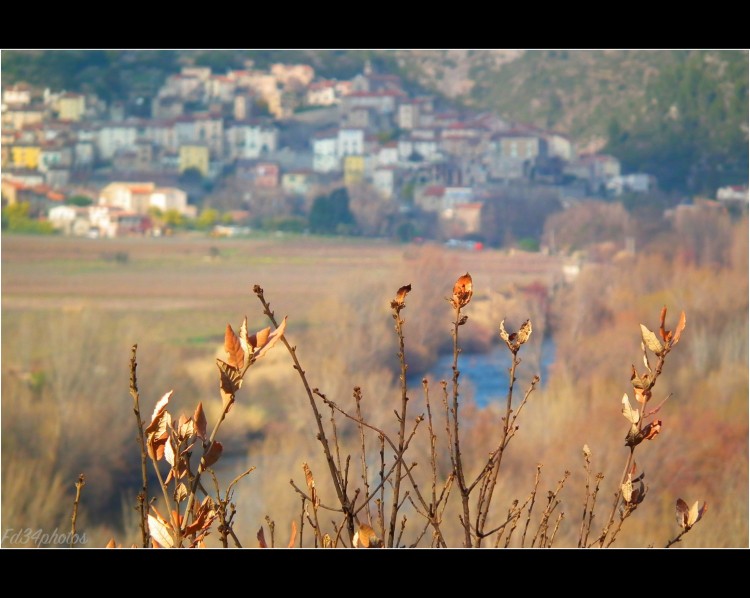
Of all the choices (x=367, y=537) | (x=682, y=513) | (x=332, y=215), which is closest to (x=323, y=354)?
(x=332, y=215)

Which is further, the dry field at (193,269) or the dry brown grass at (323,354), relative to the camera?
the dry field at (193,269)

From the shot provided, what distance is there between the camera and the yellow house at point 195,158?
12.6 metres

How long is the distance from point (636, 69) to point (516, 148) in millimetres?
2120

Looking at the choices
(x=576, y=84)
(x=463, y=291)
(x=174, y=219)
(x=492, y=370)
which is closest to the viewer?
(x=463, y=291)

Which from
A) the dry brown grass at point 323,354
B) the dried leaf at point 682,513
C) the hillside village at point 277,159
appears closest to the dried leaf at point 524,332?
the dried leaf at point 682,513

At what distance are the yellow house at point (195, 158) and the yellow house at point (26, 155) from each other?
1670 millimetres

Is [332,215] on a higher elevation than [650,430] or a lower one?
lower

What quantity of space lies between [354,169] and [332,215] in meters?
0.76

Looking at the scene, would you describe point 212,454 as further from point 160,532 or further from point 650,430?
point 650,430

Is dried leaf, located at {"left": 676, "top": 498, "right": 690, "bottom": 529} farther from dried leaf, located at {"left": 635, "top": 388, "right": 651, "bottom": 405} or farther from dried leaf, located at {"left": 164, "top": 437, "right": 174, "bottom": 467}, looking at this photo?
dried leaf, located at {"left": 164, "top": 437, "right": 174, "bottom": 467}

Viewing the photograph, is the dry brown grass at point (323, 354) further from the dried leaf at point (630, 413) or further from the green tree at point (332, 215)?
the dried leaf at point (630, 413)

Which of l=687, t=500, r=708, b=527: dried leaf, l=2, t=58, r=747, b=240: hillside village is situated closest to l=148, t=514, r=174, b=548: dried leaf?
l=687, t=500, r=708, b=527: dried leaf

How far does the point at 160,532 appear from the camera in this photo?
0.61 metres

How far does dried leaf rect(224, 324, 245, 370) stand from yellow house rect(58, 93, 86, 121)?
12647 millimetres
